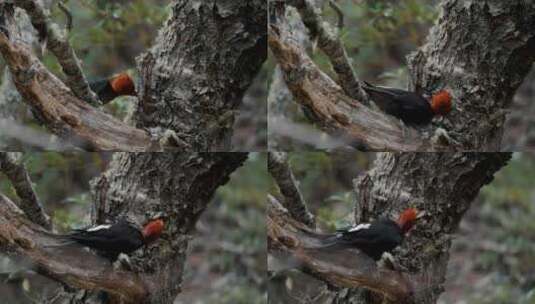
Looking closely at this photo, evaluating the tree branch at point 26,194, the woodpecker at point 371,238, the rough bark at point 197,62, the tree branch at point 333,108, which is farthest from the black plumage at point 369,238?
the tree branch at point 26,194

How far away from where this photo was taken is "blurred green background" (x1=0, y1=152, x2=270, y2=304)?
286cm

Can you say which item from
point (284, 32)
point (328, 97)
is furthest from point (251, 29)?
point (328, 97)

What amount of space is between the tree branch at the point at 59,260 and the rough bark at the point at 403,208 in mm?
482

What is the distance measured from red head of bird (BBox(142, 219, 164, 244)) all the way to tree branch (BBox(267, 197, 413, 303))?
35 cm

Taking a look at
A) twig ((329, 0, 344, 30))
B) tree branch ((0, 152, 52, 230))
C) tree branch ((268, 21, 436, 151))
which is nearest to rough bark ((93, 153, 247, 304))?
tree branch ((0, 152, 52, 230))

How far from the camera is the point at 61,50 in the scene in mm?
2787

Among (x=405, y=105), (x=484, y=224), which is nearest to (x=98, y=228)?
(x=405, y=105)

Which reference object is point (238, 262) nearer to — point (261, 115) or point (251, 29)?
point (261, 115)

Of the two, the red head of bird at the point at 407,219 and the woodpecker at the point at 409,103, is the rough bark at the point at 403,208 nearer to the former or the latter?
the red head of bird at the point at 407,219

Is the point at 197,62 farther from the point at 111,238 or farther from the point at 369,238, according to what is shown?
the point at 369,238

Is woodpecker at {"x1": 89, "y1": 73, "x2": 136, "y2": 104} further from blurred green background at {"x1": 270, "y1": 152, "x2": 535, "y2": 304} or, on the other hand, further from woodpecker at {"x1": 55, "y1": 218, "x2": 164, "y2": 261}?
blurred green background at {"x1": 270, "y1": 152, "x2": 535, "y2": 304}

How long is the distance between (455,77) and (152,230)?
41.4 inches

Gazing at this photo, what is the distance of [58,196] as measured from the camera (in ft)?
9.55

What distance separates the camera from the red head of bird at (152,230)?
9.45 feet
